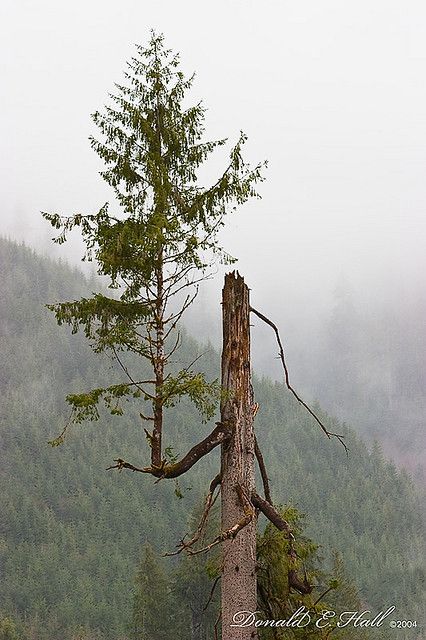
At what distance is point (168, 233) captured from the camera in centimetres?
863

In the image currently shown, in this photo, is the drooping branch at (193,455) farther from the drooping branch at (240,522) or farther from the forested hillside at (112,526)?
the forested hillside at (112,526)

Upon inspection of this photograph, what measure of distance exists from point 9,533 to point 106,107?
147 metres

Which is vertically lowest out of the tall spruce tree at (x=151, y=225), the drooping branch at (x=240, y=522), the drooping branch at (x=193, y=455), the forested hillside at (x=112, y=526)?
the drooping branch at (x=240, y=522)

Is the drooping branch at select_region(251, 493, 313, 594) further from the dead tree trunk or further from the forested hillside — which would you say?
the forested hillside

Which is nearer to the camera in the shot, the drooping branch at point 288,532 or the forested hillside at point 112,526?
the drooping branch at point 288,532

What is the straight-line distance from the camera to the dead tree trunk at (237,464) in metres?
7.91

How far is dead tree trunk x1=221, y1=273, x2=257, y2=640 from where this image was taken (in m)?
7.91

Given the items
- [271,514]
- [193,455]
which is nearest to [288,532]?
[271,514]

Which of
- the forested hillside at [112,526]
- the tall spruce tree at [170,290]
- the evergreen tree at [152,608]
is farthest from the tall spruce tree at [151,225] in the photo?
the forested hillside at [112,526]

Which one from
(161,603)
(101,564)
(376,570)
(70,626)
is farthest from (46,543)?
(161,603)

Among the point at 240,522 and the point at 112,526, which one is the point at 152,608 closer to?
the point at 240,522

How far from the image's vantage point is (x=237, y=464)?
8062 mm

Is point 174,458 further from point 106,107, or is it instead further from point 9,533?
point 9,533

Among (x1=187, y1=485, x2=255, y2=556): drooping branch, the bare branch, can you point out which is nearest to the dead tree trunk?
(x1=187, y1=485, x2=255, y2=556): drooping branch
